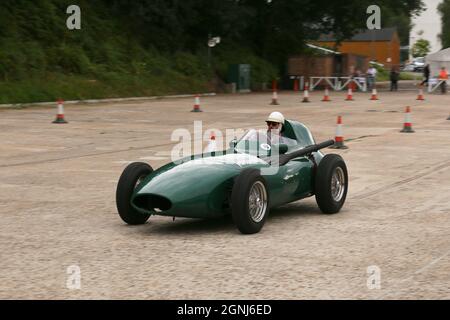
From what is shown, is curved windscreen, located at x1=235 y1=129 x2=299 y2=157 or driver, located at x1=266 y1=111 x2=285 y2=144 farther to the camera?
driver, located at x1=266 y1=111 x2=285 y2=144

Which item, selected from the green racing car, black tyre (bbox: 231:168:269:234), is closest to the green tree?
the green racing car

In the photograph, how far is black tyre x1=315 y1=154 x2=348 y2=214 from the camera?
1070 centimetres

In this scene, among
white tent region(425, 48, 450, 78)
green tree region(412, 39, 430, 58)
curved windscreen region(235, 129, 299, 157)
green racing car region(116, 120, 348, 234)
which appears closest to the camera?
green racing car region(116, 120, 348, 234)

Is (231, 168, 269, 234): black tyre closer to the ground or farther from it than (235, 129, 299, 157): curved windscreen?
closer to the ground

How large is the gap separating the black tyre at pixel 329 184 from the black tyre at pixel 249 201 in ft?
3.94

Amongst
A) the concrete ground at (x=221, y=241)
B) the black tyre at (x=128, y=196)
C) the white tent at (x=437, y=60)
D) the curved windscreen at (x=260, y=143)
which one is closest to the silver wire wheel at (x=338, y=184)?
the concrete ground at (x=221, y=241)

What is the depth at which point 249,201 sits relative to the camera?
9438 millimetres

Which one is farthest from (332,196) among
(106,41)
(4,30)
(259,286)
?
(106,41)

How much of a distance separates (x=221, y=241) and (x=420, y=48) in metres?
151

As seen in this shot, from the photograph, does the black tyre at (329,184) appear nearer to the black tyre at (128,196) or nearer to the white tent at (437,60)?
the black tyre at (128,196)

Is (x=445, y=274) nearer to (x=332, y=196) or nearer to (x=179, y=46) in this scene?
(x=332, y=196)

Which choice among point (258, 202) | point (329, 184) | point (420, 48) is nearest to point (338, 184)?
point (329, 184)

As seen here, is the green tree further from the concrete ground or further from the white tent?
the concrete ground

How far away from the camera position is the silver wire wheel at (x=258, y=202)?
9.55m
